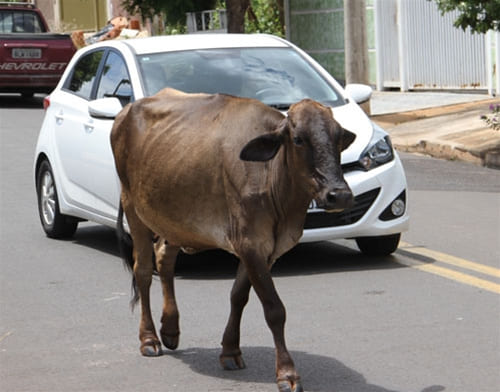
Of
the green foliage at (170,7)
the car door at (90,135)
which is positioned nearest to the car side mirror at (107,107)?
the car door at (90,135)

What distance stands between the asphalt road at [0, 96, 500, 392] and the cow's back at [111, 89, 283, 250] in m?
0.77

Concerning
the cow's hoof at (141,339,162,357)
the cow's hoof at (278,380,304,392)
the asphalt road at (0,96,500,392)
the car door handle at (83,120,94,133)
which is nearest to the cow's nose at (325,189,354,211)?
the cow's hoof at (278,380,304,392)

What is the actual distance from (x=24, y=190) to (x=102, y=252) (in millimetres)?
4009

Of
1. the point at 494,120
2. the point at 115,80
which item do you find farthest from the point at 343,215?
the point at 494,120

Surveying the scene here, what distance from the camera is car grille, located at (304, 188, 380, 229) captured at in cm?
923

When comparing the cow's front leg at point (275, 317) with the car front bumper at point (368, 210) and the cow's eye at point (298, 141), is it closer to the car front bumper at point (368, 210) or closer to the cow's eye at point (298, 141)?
the cow's eye at point (298, 141)

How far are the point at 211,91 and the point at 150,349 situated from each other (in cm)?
329

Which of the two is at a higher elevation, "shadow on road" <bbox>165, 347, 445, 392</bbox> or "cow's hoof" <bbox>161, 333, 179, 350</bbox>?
"cow's hoof" <bbox>161, 333, 179, 350</bbox>

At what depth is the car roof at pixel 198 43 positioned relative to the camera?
1017 centimetres

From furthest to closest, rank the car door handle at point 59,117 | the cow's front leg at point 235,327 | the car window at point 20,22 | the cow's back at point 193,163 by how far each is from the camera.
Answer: the car window at point 20,22 < the car door handle at point 59,117 < the cow's front leg at point 235,327 < the cow's back at point 193,163

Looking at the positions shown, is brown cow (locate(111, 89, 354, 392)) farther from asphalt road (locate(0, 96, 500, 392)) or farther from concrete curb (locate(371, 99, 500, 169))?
concrete curb (locate(371, 99, 500, 169))

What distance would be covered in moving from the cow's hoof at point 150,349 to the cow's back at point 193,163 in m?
0.59

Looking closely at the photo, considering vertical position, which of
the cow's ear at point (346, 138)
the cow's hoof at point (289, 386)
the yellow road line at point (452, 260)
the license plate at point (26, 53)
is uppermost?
the license plate at point (26, 53)

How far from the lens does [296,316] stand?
308 inches
